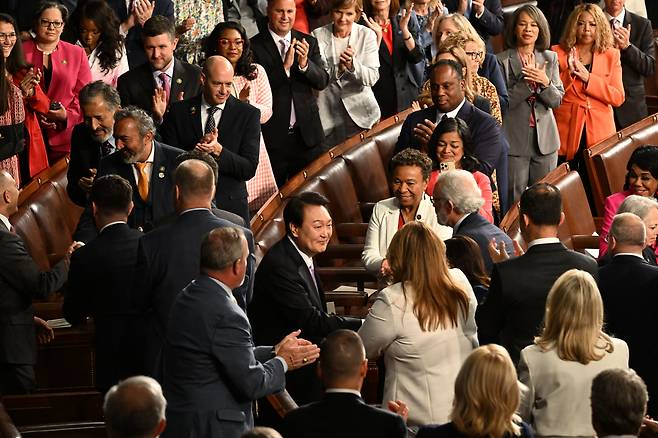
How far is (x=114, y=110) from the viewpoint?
7.76 meters

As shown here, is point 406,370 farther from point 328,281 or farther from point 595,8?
point 595,8

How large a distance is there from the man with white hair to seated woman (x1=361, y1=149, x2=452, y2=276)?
36 cm

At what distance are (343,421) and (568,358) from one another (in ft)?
3.34

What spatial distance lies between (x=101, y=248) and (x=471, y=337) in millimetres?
1805

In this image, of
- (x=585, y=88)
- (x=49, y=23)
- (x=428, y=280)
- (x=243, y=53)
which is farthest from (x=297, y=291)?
(x=585, y=88)

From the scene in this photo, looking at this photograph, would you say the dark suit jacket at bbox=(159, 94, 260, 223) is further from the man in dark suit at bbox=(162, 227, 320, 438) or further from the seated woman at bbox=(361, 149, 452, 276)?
the man in dark suit at bbox=(162, 227, 320, 438)

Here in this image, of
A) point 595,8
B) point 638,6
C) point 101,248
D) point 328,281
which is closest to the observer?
point 101,248

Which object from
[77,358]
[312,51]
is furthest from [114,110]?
[312,51]

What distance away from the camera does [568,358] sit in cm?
536

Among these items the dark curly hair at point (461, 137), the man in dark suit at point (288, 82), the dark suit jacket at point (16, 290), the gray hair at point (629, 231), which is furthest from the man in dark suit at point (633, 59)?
the dark suit jacket at point (16, 290)

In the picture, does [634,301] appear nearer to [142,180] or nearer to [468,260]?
[468,260]

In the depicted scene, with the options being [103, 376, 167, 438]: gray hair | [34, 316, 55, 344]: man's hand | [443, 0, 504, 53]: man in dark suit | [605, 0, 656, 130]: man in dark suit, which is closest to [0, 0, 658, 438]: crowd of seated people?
[103, 376, 167, 438]: gray hair

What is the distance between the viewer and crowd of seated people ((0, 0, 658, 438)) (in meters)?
5.32

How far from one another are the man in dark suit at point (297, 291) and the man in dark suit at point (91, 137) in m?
1.69
